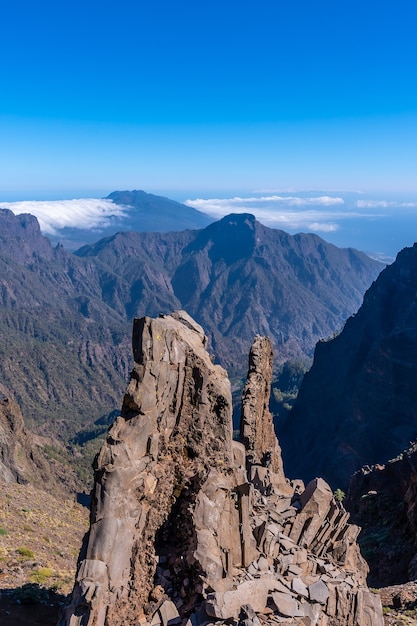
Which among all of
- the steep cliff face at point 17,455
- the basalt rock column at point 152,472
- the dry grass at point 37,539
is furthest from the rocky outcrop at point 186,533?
the steep cliff face at point 17,455

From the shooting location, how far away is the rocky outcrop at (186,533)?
649 inches

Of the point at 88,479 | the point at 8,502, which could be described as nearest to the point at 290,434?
the point at 88,479

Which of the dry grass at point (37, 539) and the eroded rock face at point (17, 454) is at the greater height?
the dry grass at point (37, 539)

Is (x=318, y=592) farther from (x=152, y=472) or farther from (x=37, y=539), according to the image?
(x=37, y=539)

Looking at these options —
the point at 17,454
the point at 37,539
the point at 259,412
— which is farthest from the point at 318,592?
the point at 17,454

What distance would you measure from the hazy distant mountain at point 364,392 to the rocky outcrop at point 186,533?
8443 centimetres

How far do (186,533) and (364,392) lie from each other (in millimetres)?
113020

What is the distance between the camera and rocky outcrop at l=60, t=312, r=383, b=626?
54.1ft

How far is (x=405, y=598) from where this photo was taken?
2644 cm

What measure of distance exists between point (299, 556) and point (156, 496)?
659cm

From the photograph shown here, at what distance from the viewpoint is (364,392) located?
124 metres

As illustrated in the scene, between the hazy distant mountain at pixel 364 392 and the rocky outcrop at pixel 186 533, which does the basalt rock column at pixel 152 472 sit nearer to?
the rocky outcrop at pixel 186 533

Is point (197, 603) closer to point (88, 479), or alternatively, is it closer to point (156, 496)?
point (156, 496)

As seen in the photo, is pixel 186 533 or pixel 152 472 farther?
pixel 152 472
